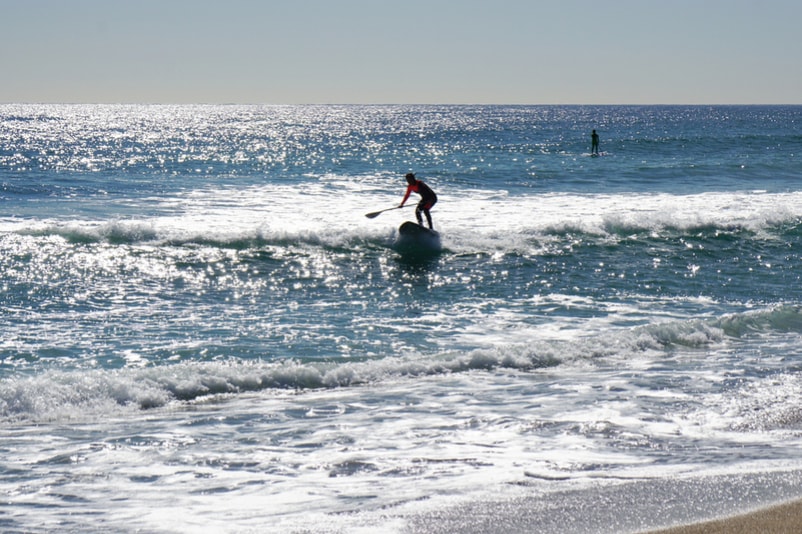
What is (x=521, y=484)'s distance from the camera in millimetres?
6598

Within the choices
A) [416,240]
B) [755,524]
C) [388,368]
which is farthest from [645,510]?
[416,240]

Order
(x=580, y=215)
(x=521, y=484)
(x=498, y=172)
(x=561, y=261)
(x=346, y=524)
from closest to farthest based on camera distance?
1. (x=346, y=524)
2. (x=521, y=484)
3. (x=561, y=261)
4. (x=580, y=215)
5. (x=498, y=172)

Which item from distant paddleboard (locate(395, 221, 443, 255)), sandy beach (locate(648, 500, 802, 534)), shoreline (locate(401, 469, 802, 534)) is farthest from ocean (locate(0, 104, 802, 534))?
distant paddleboard (locate(395, 221, 443, 255))

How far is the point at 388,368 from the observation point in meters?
10.6

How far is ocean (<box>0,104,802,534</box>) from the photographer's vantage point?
6453 millimetres

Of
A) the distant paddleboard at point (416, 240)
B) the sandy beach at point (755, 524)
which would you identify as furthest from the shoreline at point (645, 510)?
the distant paddleboard at point (416, 240)

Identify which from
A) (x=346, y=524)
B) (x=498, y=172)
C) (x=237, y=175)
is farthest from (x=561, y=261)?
(x=237, y=175)

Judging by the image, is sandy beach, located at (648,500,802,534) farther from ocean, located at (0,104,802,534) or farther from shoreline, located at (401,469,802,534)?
ocean, located at (0,104,802,534)

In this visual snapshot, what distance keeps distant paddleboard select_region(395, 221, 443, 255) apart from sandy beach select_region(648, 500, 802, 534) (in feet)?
48.5

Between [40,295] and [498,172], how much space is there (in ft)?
98.4

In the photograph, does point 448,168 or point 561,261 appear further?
point 448,168

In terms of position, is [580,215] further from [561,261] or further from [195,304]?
[195,304]

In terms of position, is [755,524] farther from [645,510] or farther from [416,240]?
[416,240]

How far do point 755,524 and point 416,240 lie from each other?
1544 cm
